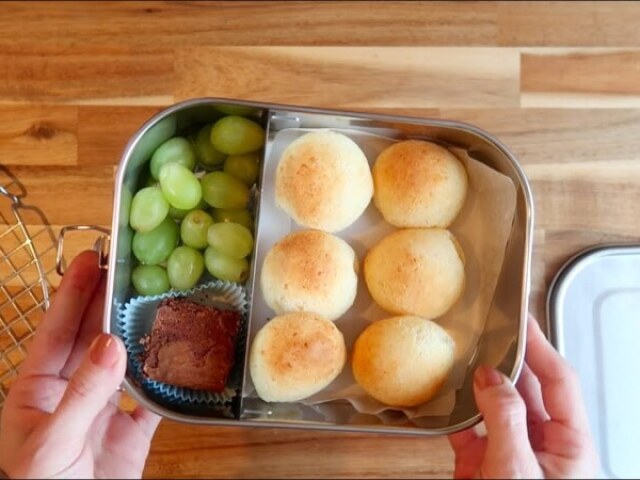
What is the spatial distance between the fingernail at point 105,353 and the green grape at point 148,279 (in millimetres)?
150

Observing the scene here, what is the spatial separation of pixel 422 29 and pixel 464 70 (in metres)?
0.10

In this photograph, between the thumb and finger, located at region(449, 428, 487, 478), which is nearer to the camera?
the thumb

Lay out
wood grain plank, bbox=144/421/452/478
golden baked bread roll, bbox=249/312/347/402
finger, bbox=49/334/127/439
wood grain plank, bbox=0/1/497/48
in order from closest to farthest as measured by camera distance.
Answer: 1. finger, bbox=49/334/127/439
2. golden baked bread roll, bbox=249/312/347/402
3. wood grain plank, bbox=144/421/452/478
4. wood grain plank, bbox=0/1/497/48

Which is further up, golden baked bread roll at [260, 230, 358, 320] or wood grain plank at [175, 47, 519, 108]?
wood grain plank at [175, 47, 519, 108]

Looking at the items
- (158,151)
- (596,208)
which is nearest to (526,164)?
(596,208)

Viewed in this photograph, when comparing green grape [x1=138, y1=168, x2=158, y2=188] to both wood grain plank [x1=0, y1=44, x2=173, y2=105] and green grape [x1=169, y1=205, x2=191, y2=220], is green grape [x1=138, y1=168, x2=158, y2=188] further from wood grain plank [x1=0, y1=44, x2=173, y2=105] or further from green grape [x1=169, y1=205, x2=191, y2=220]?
wood grain plank [x1=0, y1=44, x2=173, y2=105]

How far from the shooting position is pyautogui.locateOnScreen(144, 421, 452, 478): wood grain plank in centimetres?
95

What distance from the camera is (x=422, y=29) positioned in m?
1.06

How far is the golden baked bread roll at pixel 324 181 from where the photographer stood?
0.82 metres

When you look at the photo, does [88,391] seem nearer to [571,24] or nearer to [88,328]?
[88,328]

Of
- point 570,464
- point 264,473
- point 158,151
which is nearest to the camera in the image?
point 570,464

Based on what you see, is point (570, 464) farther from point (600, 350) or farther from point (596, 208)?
point (596, 208)

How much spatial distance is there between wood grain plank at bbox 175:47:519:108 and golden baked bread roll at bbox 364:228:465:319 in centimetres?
30

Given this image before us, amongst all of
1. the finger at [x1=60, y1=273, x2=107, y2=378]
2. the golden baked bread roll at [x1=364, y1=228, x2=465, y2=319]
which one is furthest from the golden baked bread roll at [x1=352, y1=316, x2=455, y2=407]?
the finger at [x1=60, y1=273, x2=107, y2=378]
